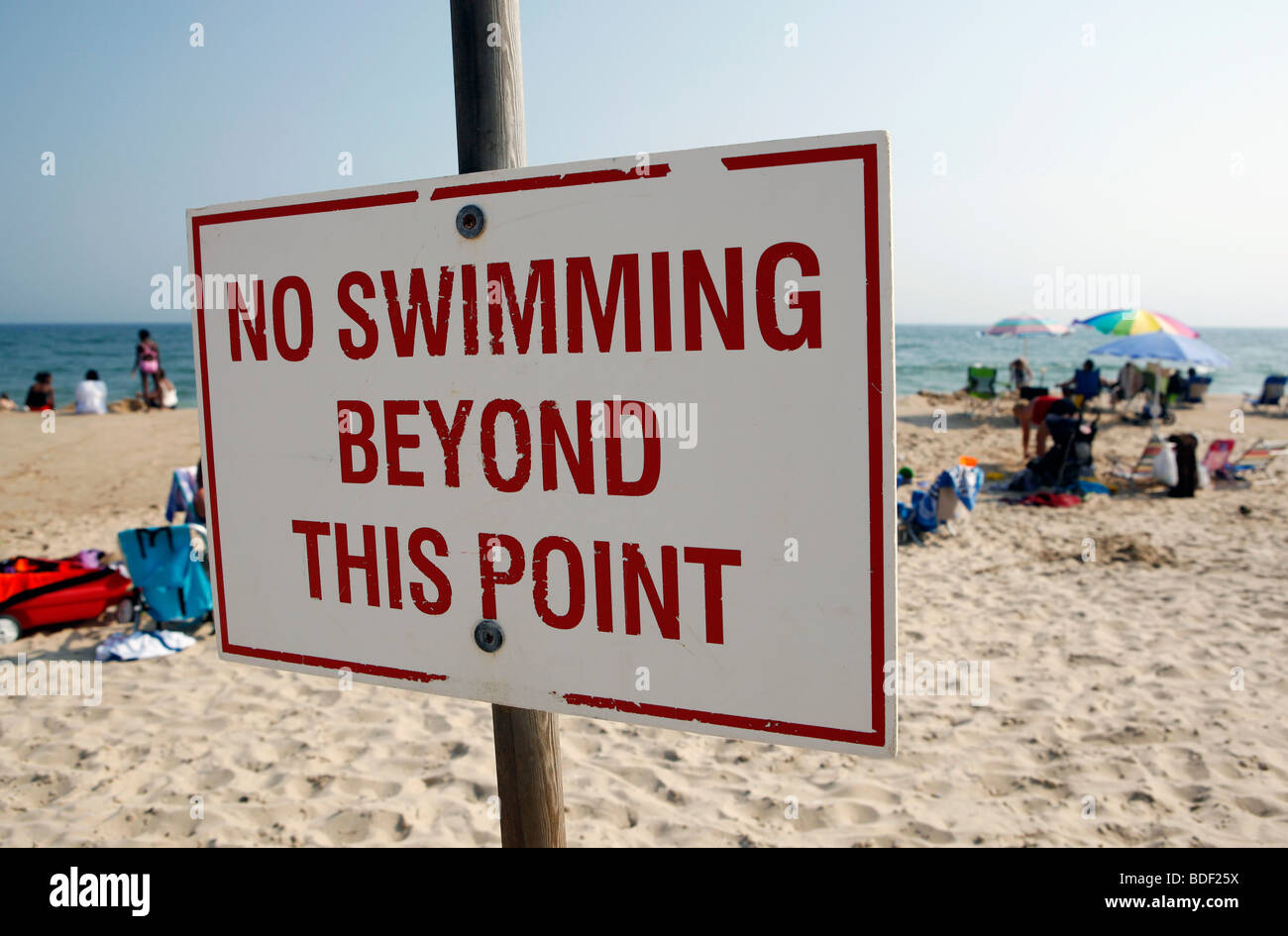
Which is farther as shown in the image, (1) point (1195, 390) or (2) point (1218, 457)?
(1) point (1195, 390)

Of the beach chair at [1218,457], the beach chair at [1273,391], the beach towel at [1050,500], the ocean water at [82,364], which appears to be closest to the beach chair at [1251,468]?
the beach chair at [1218,457]

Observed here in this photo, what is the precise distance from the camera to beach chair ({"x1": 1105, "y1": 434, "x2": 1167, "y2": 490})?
10.5 meters

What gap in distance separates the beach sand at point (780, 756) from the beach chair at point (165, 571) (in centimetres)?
43

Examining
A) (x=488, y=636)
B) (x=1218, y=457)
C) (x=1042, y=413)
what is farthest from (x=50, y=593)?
(x=1218, y=457)

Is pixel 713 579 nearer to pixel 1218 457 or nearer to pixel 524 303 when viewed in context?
pixel 524 303

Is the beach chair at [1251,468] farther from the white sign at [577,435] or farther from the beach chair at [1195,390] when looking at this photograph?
the white sign at [577,435]

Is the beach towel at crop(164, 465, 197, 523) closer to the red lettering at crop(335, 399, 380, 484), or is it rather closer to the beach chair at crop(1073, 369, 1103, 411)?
the red lettering at crop(335, 399, 380, 484)

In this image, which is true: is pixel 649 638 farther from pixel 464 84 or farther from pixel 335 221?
pixel 464 84

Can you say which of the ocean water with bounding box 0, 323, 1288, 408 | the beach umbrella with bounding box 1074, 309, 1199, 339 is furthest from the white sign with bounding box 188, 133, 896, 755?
the ocean water with bounding box 0, 323, 1288, 408

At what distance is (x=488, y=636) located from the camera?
1.24 meters

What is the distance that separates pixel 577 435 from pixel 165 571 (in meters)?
5.66

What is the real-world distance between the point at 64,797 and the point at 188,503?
3.95 meters

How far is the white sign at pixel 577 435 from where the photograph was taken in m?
1.04
